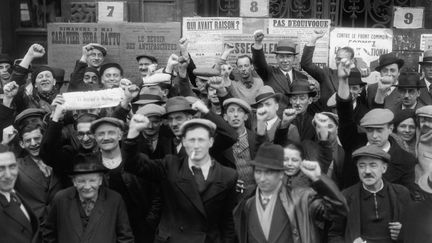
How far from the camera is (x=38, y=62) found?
1064cm

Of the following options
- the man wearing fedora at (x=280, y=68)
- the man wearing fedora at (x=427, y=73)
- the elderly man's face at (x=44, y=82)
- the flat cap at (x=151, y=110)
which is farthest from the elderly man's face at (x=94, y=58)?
the man wearing fedora at (x=427, y=73)

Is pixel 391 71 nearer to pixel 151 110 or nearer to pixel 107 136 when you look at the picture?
pixel 151 110

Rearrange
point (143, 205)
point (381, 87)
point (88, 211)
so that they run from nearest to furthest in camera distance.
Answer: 1. point (88, 211)
2. point (143, 205)
3. point (381, 87)

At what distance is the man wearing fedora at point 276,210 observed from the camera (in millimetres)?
4930

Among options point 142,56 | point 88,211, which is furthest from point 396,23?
point 88,211

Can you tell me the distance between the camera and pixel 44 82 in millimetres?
7305

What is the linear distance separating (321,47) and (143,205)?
172 inches

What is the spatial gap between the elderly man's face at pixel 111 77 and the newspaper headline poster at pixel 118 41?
4.99 feet

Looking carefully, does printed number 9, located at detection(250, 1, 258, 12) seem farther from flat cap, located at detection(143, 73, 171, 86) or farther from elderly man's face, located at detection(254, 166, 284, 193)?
elderly man's face, located at detection(254, 166, 284, 193)

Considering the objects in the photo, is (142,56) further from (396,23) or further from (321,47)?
(396,23)

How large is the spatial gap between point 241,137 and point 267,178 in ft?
Result: 4.17

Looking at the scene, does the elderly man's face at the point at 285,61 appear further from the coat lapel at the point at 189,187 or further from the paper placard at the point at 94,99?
the coat lapel at the point at 189,187

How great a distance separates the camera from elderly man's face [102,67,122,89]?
7.49 meters

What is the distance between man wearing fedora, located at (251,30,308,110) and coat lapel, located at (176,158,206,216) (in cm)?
276
